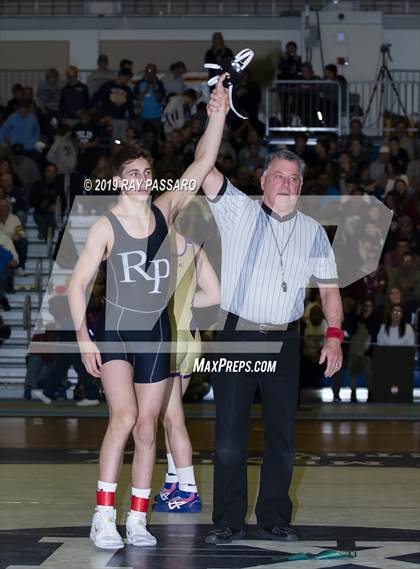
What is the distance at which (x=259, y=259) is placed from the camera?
5.68 metres

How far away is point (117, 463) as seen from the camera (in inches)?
216

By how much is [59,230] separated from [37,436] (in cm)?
619

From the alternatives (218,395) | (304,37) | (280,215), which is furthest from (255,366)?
(304,37)

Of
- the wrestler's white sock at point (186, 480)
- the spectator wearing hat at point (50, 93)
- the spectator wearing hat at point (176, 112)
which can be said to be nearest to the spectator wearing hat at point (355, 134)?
the spectator wearing hat at point (176, 112)

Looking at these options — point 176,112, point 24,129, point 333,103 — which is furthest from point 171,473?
point 333,103

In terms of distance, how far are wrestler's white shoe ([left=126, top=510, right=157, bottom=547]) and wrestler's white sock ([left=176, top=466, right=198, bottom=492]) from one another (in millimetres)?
971

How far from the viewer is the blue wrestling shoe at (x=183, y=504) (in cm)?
647

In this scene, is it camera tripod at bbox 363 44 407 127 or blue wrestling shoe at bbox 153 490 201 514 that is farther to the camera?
camera tripod at bbox 363 44 407 127

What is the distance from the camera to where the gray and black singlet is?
5.55 m

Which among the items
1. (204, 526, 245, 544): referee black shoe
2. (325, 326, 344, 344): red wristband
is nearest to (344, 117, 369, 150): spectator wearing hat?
(325, 326, 344, 344): red wristband

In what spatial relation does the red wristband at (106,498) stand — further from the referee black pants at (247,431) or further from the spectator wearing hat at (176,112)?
the spectator wearing hat at (176,112)

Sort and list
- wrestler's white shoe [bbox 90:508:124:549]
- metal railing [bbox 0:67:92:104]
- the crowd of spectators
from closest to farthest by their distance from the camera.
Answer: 1. wrestler's white shoe [bbox 90:508:124:549]
2. the crowd of spectators
3. metal railing [bbox 0:67:92:104]

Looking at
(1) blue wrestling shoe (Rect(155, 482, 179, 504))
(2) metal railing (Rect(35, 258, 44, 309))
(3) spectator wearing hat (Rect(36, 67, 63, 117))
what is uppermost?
(3) spectator wearing hat (Rect(36, 67, 63, 117))

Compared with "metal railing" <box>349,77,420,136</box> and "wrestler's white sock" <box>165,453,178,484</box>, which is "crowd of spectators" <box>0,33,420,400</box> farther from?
"wrestler's white sock" <box>165,453,178,484</box>
